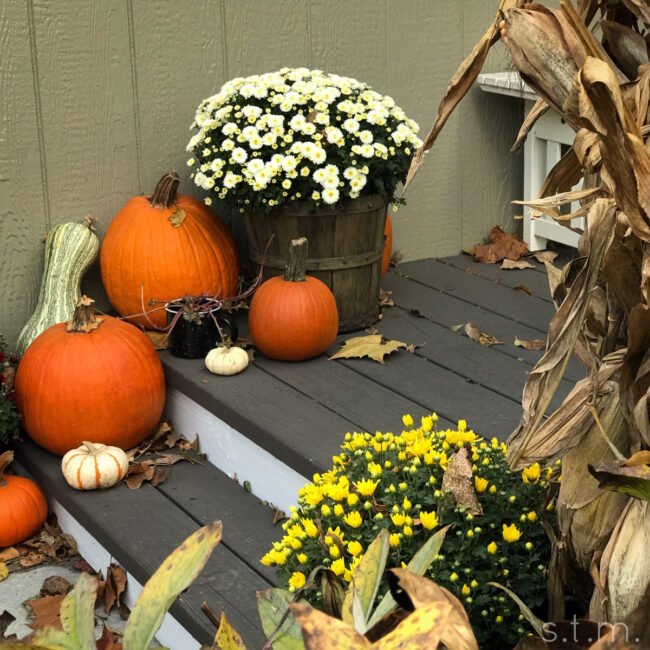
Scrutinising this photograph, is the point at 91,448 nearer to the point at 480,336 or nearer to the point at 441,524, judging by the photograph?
the point at 480,336

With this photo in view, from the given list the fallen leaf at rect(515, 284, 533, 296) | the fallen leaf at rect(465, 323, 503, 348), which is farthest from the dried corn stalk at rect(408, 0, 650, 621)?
the fallen leaf at rect(515, 284, 533, 296)

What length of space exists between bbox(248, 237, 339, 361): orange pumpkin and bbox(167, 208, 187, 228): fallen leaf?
0.43 meters

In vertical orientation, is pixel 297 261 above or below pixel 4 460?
above

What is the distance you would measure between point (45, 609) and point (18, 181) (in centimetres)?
152

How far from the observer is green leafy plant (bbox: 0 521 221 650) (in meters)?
0.78

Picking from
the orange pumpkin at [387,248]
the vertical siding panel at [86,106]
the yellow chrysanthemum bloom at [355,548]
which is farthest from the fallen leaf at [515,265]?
the yellow chrysanthemum bloom at [355,548]

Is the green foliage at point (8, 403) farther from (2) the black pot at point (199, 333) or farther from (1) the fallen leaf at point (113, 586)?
(1) the fallen leaf at point (113, 586)

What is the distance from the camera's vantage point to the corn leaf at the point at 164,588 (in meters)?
0.78

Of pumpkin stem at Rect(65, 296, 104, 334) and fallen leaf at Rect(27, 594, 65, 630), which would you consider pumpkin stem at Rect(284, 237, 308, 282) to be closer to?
pumpkin stem at Rect(65, 296, 104, 334)

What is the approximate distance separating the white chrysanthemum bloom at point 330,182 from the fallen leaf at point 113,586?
1362 millimetres

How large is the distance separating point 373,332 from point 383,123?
29.2 inches

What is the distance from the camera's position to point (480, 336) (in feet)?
11.2

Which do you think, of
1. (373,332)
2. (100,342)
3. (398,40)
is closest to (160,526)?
(100,342)

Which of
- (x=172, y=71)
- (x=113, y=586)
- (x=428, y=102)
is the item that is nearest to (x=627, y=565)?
(x=113, y=586)
